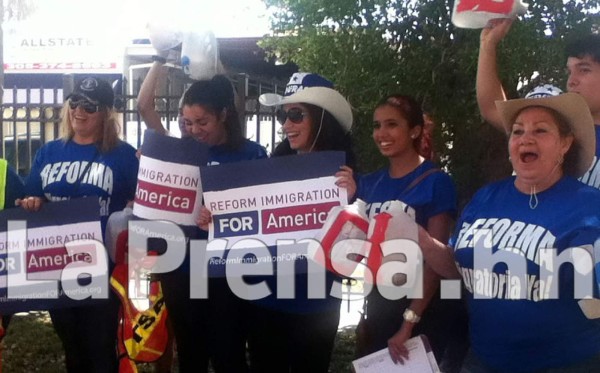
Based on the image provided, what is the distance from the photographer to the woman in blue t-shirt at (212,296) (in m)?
4.08

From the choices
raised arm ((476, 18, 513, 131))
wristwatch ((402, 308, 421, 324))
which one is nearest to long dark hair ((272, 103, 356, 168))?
raised arm ((476, 18, 513, 131))

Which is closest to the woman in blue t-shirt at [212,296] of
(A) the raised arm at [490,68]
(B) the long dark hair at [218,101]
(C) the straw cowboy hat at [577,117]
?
(B) the long dark hair at [218,101]

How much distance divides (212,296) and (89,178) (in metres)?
0.95

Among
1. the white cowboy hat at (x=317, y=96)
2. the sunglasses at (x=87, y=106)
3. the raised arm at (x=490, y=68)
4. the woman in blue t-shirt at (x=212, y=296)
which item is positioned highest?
the raised arm at (x=490, y=68)

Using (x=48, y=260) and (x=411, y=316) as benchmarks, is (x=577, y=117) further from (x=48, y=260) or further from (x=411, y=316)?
(x=48, y=260)

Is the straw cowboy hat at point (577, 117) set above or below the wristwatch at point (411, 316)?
above

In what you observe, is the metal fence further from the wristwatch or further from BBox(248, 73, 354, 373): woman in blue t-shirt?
the wristwatch

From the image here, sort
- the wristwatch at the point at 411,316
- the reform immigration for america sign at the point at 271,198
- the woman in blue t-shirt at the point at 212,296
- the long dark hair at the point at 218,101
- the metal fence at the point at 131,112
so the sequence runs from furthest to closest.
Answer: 1. the metal fence at the point at 131,112
2. the long dark hair at the point at 218,101
3. the woman in blue t-shirt at the point at 212,296
4. the reform immigration for america sign at the point at 271,198
5. the wristwatch at the point at 411,316

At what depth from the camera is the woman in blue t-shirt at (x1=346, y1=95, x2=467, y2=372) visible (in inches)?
140

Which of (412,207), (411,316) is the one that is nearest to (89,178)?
(412,207)

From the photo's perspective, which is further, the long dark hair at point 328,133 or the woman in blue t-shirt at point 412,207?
the long dark hair at point 328,133

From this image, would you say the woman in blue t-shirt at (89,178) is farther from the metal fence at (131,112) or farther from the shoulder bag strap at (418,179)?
the metal fence at (131,112)

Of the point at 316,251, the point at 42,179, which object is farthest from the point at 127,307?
the point at 316,251

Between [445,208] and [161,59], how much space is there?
2.04 metres
